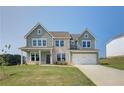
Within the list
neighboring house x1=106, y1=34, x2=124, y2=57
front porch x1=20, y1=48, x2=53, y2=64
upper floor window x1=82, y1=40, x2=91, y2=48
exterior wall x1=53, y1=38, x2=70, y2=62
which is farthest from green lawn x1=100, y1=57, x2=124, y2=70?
front porch x1=20, y1=48, x2=53, y2=64

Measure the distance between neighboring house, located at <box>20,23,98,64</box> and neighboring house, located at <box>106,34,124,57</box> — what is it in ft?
4.99

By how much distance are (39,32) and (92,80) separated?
16462mm

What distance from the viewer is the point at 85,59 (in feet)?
102

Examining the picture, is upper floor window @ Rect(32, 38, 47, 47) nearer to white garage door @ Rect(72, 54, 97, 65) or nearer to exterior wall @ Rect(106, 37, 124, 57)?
white garage door @ Rect(72, 54, 97, 65)

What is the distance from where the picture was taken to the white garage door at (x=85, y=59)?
3073 cm

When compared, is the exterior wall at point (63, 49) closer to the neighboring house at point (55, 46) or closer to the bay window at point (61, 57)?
the neighboring house at point (55, 46)

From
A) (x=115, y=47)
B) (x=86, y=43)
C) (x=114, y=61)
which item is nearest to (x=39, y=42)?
(x=86, y=43)

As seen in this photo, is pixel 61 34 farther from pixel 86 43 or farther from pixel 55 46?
pixel 86 43

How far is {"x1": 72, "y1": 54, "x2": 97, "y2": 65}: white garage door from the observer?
30734 millimetres

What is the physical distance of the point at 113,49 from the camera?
32219mm

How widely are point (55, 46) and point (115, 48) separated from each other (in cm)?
693
